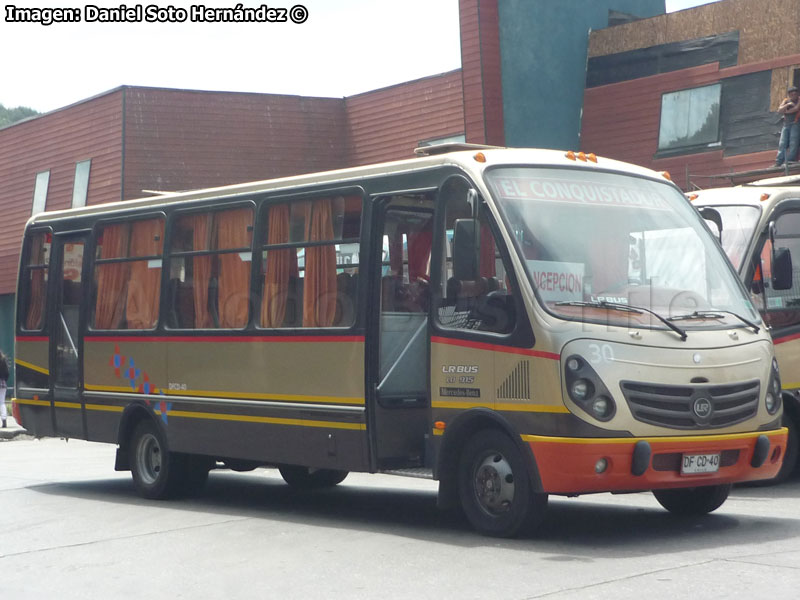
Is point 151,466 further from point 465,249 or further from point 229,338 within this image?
point 465,249

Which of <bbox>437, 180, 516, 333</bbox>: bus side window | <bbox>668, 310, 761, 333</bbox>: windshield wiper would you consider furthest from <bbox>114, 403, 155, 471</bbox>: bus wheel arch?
<bbox>668, 310, 761, 333</bbox>: windshield wiper

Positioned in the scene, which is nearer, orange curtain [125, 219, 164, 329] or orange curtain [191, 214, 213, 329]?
orange curtain [191, 214, 213, 329]

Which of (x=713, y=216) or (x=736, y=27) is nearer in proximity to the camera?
(x=713, y=216)

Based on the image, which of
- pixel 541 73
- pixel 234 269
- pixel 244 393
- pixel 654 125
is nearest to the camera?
pixel 244 393

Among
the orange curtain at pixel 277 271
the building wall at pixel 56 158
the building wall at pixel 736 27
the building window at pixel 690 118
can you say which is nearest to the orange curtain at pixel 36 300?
the orange curtain at pixel 277 271

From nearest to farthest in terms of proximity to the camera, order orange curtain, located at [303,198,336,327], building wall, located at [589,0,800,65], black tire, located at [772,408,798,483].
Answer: orange curtain, located at [303,198,336,327], black tire, located at [772,408,798,483], building wall, located at [589,0,800,65]

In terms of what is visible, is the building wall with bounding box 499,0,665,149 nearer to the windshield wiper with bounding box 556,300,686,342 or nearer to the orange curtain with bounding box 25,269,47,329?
the orange curtain with bounding box 25,269,47,329

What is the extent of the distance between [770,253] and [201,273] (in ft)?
17.7

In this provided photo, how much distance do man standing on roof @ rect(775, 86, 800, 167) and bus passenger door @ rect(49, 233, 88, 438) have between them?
39.3 ft

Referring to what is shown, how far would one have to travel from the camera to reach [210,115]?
34500mm

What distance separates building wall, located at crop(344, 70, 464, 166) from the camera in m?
31.5

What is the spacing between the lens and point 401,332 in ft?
34.4

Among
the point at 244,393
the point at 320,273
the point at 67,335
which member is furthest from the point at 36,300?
the point at 320,273

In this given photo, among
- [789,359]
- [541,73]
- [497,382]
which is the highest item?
[541,73]
